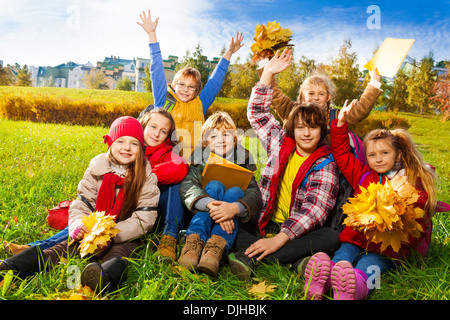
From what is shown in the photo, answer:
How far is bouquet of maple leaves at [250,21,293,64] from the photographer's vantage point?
9.11 feet

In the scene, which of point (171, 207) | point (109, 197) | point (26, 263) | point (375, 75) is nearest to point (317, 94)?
point (375, 75)

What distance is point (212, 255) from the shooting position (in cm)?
206

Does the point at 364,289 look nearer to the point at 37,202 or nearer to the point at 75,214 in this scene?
the point at 75,214

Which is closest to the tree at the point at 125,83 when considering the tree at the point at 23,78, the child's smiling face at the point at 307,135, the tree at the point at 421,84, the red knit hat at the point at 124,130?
the tree at the point at 23,78

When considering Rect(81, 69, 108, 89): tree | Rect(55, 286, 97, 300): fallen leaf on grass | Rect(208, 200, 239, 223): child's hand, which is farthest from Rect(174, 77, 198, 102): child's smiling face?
Rect(81, 69, 108, 89): tree

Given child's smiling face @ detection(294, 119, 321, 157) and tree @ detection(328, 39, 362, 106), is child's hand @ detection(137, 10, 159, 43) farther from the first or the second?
tree @ detection(328, 39, 362, 106)

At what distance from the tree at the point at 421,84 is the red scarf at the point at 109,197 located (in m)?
7.53

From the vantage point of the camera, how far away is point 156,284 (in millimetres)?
1788

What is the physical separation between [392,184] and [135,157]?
5.62 ft

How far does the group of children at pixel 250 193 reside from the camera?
6.97 ft

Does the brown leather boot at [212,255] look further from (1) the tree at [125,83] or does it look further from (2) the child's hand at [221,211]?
(1) the tree at [125,83]

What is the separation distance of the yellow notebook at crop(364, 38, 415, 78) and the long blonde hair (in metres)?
0.43
